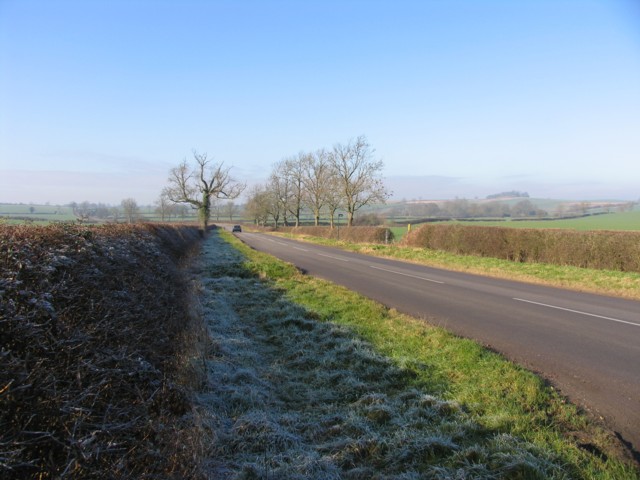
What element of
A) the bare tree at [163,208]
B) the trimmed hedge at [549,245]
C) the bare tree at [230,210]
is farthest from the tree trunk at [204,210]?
the bare tree at [230,210]

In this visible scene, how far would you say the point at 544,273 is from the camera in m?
17.2

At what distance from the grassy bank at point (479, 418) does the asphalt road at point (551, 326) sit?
49cm

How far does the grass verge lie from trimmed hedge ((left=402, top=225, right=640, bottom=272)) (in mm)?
941

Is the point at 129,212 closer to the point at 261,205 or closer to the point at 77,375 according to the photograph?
the point at 77,375

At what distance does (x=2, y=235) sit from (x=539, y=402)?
585 centimetres

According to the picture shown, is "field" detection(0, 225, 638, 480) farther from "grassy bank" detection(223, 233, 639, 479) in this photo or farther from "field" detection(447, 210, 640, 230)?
"field" detection(447, 210, 640, 230)

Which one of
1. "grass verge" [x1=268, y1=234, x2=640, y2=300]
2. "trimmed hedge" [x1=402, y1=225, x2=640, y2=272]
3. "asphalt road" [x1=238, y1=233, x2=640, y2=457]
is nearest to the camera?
"asphalt road" [x1=238, y1=233, x2=640, y2=457]

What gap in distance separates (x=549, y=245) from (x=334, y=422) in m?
20.0

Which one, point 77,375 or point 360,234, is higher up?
point 77,375

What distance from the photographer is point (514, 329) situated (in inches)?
315

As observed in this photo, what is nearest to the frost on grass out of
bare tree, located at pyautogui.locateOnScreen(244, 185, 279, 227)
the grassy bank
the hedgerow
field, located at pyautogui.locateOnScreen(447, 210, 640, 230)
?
the grassy bank

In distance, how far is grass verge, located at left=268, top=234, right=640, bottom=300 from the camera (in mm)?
13781

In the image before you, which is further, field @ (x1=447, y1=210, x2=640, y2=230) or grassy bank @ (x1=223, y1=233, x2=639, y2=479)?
field @ (x1=447, y1=210, x2=640, y2=230)

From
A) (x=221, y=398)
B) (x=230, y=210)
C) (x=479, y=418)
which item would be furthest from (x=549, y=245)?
(x=230, y=210)
